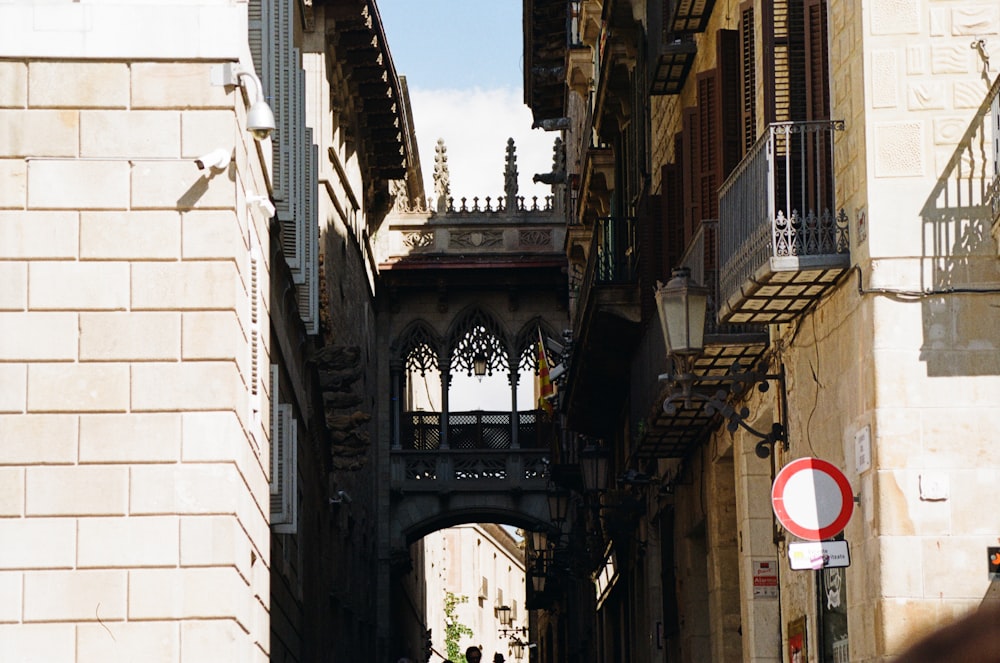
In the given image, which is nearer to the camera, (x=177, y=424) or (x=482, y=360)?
(x=177, y=424)

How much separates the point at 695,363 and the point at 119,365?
425 cm

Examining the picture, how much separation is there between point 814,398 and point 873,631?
2.04m

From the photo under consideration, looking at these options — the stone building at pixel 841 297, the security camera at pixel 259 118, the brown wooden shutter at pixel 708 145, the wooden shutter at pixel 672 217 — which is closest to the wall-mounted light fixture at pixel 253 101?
the security camera at pixel 259 118

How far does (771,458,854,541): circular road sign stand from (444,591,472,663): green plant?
58561 mm

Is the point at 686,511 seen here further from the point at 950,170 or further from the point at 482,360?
the point at 482,360

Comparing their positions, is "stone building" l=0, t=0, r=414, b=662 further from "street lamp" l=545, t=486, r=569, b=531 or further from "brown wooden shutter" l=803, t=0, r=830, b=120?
"street lamp" l=545, t=486, r=569, b=531

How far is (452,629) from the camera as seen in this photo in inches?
2739

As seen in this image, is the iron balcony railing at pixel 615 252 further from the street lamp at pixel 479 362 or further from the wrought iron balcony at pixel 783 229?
the street lamp at pixel 479 362

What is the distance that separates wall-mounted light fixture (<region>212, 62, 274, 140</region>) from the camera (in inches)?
453

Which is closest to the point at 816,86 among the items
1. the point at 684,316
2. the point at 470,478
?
the point at 684,316

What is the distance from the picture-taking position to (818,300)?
33.5ft

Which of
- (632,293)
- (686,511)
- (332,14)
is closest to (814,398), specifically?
(686,511)

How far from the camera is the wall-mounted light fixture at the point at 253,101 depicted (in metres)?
11.5

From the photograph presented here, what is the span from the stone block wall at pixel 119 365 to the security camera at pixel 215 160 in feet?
0.45
